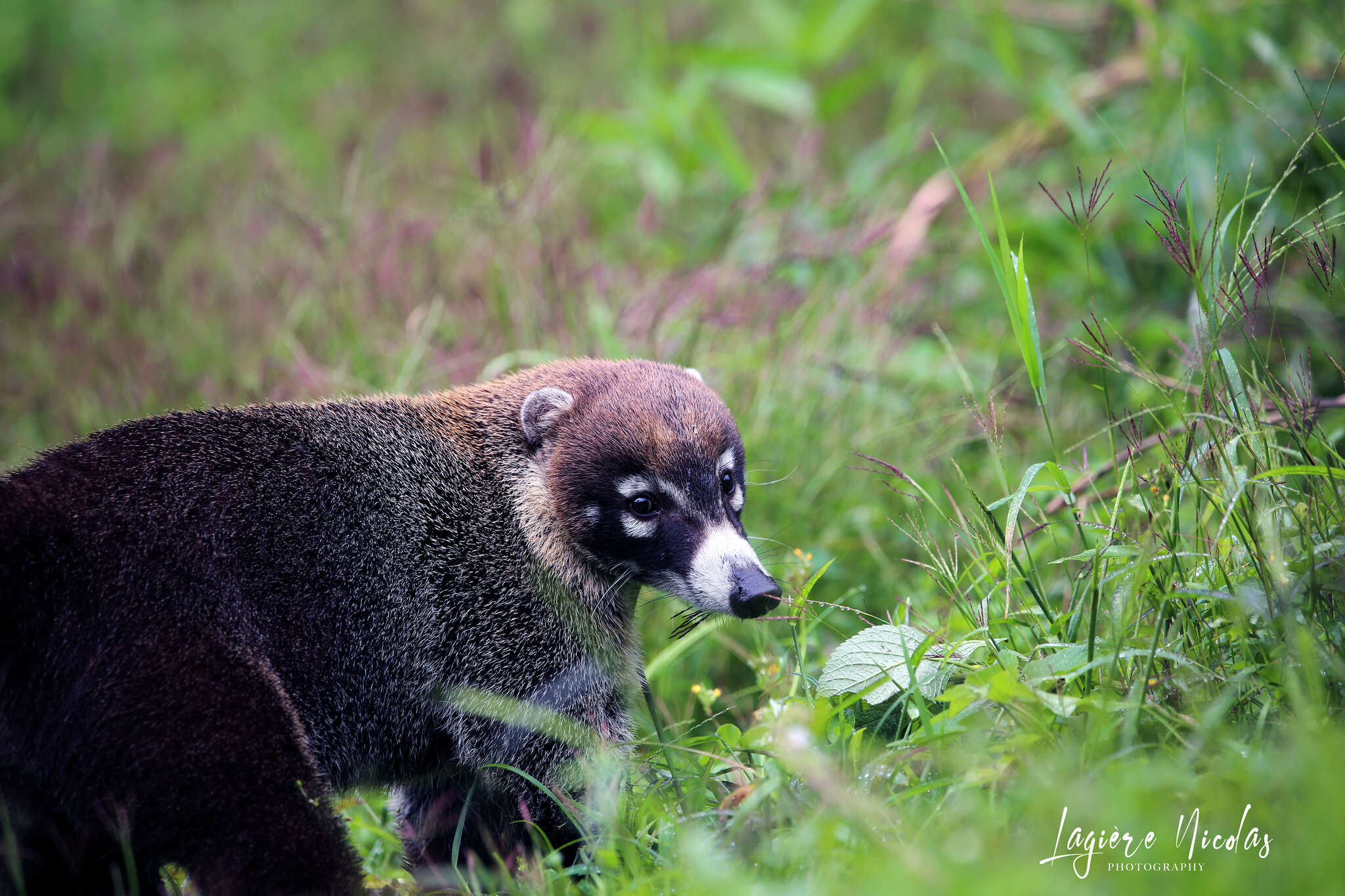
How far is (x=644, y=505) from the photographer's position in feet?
12.2

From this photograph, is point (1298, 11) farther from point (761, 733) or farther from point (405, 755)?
point (405, 755)

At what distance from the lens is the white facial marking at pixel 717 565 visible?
11.4ft

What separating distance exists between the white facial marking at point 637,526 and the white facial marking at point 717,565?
0.69 feet

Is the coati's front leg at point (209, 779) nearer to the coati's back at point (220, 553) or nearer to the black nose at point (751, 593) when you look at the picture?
the coati's back at point (220, 553)

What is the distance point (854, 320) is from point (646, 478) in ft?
8.85

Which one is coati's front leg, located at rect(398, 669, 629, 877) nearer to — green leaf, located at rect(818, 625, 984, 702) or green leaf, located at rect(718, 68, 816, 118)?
green leaf, located at rect(818, 625, 984, 702)

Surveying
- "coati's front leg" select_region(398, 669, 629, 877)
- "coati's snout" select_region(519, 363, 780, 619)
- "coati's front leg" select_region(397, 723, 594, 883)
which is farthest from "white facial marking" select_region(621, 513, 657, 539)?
"coati's front leg" select_region(397, 723, 594, 883)

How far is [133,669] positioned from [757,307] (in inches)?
156

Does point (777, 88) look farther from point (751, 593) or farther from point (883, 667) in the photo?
point (883, 667)

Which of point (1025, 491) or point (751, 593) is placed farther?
point (751, 593)

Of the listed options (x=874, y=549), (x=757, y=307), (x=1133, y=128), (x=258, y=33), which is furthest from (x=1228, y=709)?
(x=258, y=33)

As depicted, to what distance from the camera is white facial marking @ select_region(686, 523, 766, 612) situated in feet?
11.4

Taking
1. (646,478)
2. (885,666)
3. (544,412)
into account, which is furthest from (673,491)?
(885,666)

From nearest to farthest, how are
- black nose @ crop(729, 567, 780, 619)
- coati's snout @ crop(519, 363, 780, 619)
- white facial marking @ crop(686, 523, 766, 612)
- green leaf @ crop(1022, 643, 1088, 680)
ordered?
green leaf @ crop(1022, 643, 1088, 680)
black nose @ crop(729, 567, 780, 619)
white facial marking @ crop(686, 523, 766, 612)
coati's snout @ crop(519, 363, 780, 619)
